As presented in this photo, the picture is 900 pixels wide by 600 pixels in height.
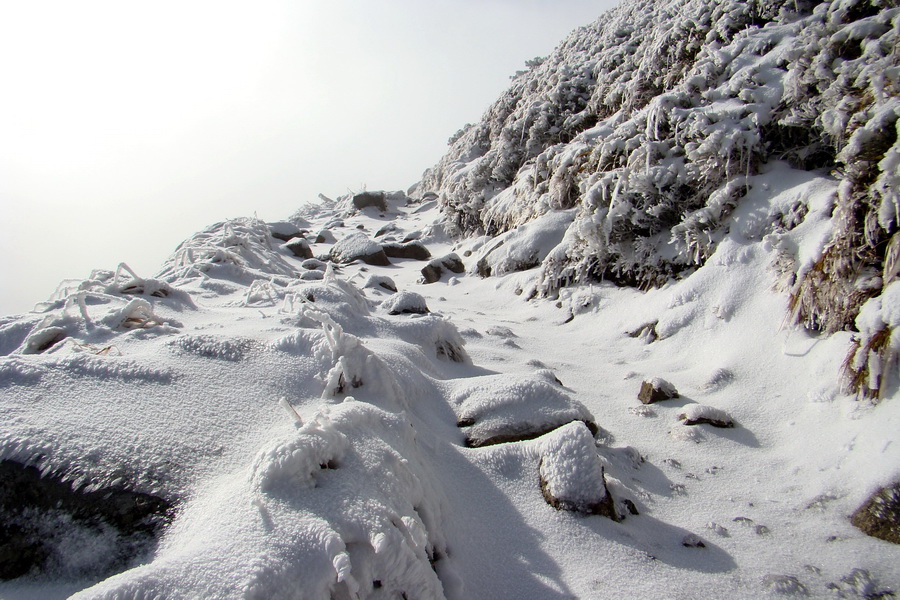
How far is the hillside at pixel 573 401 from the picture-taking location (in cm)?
156

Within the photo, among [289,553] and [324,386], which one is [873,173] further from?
[289,553]

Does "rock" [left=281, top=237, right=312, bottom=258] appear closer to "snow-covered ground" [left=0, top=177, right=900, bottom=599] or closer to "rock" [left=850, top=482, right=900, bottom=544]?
"snow-covered ground" [left=0, top=177, right=900, bottom=599]

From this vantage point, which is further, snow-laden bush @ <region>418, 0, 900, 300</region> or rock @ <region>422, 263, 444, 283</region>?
rock @ <region>422, 263, 444, 283</region>

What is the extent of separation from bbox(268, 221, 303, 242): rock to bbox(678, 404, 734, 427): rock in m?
14.0

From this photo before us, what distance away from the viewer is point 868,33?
15.1 feet

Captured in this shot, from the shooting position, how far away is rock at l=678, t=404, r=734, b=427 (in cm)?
344

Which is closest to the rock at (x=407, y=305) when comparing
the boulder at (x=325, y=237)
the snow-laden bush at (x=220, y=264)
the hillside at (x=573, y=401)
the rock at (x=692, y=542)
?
the hillside at (x=573, y=401)

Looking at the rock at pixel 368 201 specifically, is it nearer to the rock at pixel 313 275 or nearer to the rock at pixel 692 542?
the rock at pixel 313 275

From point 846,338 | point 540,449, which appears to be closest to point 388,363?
point 540,449

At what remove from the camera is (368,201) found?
21.1 meters

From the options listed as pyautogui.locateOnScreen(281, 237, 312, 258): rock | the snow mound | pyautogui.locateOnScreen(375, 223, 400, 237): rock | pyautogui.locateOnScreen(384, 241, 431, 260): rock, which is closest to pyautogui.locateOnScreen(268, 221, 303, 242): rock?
pyautogui.locateOnScreen(281, 237, 312, 258): rock

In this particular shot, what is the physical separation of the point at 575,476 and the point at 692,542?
63 cm

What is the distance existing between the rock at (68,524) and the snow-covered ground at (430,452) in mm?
13

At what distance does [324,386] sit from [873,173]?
4.29 meters
